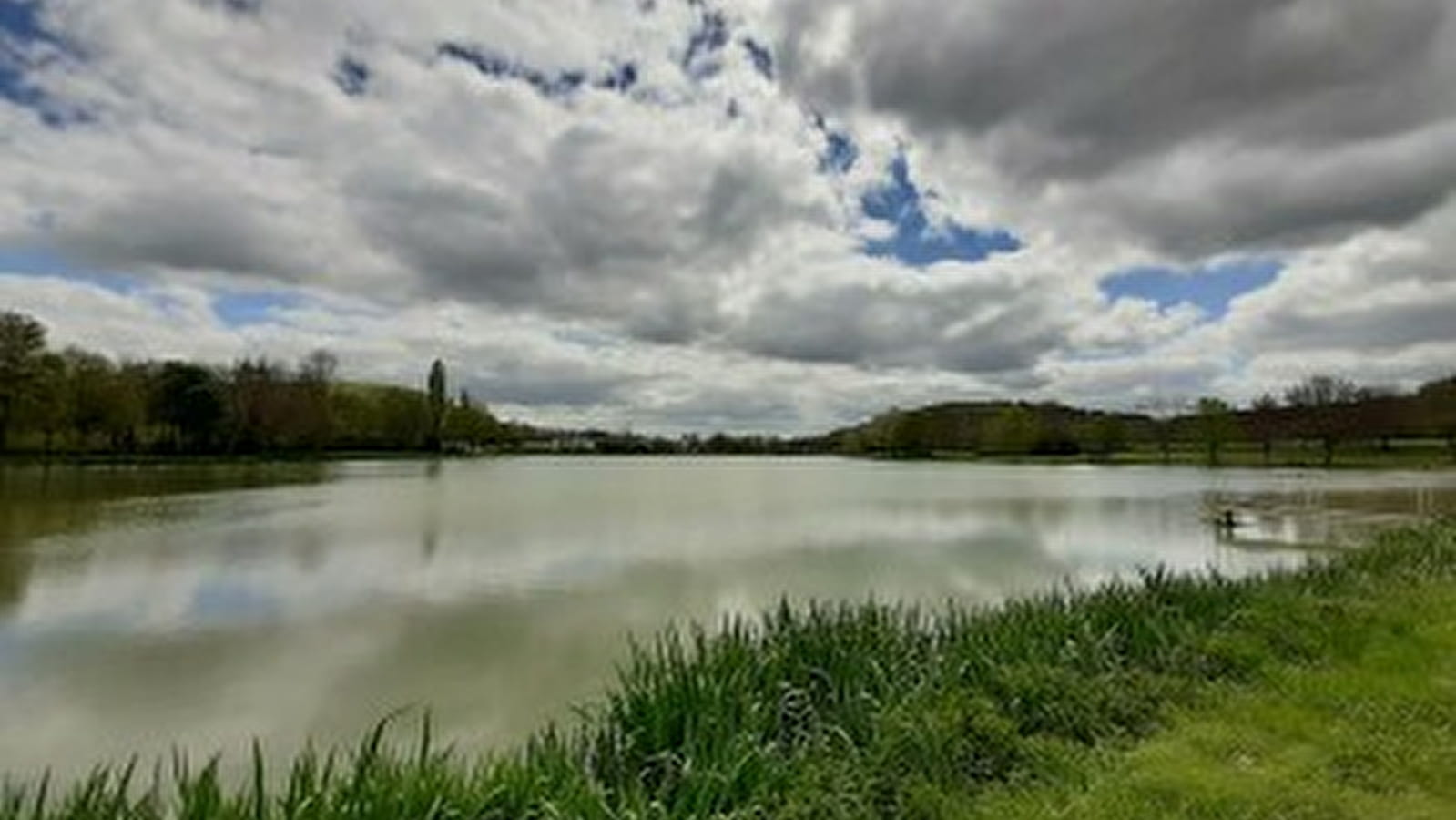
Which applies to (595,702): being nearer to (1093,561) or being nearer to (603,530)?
(1093,561)

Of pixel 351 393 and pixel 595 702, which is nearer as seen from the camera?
pixel 595 702

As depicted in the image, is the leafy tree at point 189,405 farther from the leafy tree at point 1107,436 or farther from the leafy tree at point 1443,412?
the leafy tree at point 1443,412

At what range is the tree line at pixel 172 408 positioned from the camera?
6094cm

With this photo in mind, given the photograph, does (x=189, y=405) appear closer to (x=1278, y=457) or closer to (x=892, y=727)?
(x=892, y=727)

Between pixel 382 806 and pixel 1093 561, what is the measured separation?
1924cm

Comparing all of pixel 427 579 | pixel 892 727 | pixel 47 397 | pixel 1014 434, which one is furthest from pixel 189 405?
pixel 1014 434

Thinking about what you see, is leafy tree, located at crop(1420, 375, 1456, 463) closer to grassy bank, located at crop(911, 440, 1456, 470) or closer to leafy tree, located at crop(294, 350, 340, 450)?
grassy bank, located at crop(911, 440, 1456, 470)

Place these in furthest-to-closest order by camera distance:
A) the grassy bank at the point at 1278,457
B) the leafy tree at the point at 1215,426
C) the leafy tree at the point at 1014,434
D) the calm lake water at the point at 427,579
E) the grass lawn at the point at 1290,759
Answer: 1. the leafy tree at the point at 1014,434
2. the leafy tree at the point at 1215,426
3. the grassy bank at the point at 1278,457
4. the calm lake water at the point at 427,579
5. the grass lawn at the point at 1290,759

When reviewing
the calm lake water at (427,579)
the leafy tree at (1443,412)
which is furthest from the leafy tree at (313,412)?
the leafy tree at (1443,412)

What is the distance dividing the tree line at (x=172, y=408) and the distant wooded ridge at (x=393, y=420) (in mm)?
101

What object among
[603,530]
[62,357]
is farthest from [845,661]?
[62,357]

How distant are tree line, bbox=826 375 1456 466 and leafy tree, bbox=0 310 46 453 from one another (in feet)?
274

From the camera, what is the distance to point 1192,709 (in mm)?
7809

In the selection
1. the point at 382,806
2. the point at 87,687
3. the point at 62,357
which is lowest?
the point at 87,687
